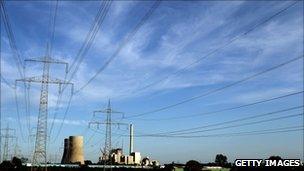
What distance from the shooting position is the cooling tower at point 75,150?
5315 inches

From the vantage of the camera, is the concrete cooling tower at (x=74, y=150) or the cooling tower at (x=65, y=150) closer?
the concrete cooling tower at (x=74, y=150)

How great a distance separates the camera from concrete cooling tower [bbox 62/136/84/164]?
13512cm

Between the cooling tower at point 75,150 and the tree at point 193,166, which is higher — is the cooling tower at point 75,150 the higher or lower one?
the higher one

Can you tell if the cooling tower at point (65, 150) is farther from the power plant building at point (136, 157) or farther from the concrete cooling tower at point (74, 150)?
the power plant building at point (136, 157)

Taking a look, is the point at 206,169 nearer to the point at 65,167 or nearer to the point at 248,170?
the point at 248,170

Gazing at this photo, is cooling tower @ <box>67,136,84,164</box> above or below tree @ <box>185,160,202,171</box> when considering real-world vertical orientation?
above

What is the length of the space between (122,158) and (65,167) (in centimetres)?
4159

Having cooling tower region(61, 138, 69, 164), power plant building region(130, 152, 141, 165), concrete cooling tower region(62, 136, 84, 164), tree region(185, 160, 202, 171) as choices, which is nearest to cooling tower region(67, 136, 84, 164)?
concrete cooling tower region(62, 136, 84, 164)

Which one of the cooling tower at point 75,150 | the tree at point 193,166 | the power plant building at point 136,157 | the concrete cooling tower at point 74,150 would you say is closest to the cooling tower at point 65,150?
the concrete cooling tower at point 74,150

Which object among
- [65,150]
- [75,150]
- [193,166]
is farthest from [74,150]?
[193,166]

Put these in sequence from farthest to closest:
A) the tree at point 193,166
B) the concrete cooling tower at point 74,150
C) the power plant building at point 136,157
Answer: the power plant building at point 136,157 → the concrete cooling tower at point 74,150 → the tree at point 193,166

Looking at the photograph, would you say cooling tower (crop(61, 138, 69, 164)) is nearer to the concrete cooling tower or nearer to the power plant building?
the concrete cooling tower

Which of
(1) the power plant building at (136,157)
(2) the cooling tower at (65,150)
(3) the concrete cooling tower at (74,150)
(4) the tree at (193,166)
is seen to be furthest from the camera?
(1) the power plant building at (136,157)

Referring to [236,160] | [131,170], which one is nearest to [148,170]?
[131,170]
